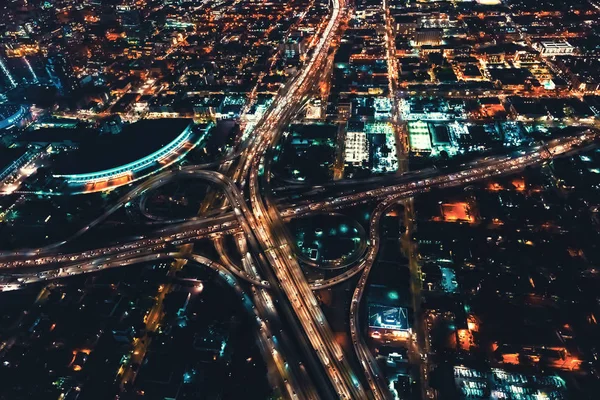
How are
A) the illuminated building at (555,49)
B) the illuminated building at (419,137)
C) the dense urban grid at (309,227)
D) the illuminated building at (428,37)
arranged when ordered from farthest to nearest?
the illuminated building at (428,37), the illuminated building at (555,49), the illuminated building at (419,137), the dense urban grid at (309,227)

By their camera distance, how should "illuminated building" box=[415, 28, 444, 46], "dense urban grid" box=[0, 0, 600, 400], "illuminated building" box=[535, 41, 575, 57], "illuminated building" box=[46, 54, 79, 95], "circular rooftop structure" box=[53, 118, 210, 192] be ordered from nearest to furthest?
"dense urban grid" box=[0, 0, 600, 400] → "circular rooftop structure" box=[53, 118, 210, 192] → "illuminated building" box=[46, 54, 79, 95] → "illuminated building" box=[535, 41, 575, 57] → "illuminated building" box=[415, 28, 444, 46]

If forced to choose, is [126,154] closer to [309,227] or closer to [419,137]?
[309,227]

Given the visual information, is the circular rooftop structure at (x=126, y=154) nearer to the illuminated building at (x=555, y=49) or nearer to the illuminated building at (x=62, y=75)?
the illuminated building at (x=62, y=75)

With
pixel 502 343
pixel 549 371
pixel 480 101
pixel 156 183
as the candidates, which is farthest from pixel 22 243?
pixel 480 101

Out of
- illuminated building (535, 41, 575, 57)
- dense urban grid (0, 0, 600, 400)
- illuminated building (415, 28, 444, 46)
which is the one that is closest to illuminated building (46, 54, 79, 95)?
dense urban grid (0, 0, 600, 400)

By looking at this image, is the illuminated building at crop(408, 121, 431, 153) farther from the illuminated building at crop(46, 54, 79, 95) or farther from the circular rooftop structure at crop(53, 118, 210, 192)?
the illuminated building at crop(46, 54, 79, 95)

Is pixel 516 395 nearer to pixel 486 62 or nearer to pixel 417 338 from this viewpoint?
pixel 417 338

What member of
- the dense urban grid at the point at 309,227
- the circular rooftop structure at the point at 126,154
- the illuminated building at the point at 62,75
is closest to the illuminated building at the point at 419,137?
the dense urban grid at the point at 309,227

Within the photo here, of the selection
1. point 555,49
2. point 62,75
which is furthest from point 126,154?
point 555,49
